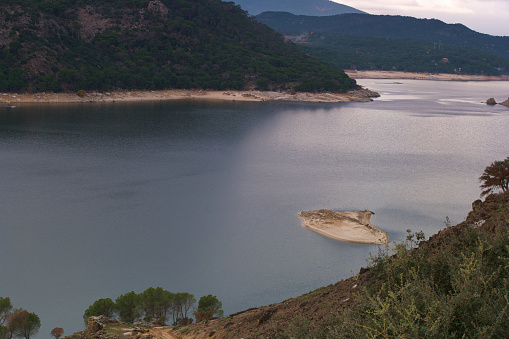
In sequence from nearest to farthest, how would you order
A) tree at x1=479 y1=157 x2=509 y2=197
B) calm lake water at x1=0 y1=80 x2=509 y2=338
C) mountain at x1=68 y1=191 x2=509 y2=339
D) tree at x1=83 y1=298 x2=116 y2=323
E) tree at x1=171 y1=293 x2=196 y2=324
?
mountain at x1=68 y1=191 x2=509 y2=339, tree at x1=83 y1=298 x2=116 y2=323, tree at x1=171 y1=293 x2=196 y2=324, calm lake water at x1=0 y1=80 x2=509 y2=338, tree at x1=479 y1=157 x2=509 y2=197

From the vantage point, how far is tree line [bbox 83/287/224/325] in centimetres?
1941

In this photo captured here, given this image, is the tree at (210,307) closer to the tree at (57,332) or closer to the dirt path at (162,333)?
the dirt path at (162,333)

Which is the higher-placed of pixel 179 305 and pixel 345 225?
pixel 345 225

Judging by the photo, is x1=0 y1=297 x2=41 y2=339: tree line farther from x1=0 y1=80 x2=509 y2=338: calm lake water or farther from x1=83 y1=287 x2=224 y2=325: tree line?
x1=83 y1=287 x2=224 y2=325: tree line

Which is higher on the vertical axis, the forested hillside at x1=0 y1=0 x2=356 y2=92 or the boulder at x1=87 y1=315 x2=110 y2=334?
the forested hillside at x1=0 y1=0 x2=356 y2=92

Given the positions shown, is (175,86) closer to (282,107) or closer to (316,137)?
(282,107)

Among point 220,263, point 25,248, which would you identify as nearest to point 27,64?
point 25,248

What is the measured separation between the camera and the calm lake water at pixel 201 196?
2450cm

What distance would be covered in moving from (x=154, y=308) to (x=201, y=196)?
58.2 ft

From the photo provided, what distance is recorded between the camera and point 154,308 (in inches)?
786

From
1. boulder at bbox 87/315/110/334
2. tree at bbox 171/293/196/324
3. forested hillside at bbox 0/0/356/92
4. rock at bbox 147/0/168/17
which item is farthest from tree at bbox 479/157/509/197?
rock at bbox 147/0/168/17

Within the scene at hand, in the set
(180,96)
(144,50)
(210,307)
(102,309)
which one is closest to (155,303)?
(102,309)

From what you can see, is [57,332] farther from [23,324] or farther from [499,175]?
[499,175]

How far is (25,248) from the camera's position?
27000 mm
